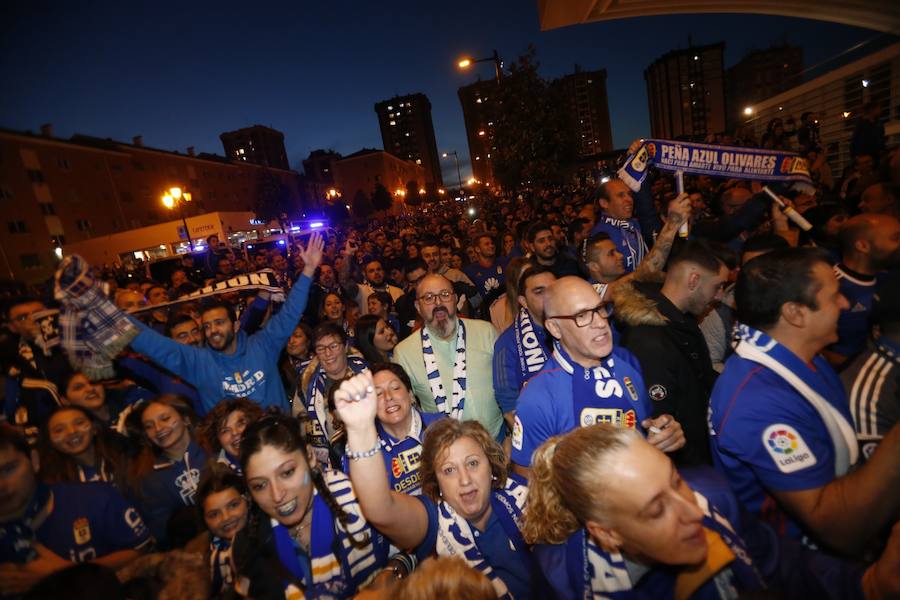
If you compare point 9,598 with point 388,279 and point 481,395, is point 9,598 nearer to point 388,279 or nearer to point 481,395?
point 481,395

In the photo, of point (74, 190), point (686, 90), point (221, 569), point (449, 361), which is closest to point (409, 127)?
point (686, 90)

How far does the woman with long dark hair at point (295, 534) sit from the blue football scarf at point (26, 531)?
137 centimetres

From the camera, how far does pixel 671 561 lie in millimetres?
1544

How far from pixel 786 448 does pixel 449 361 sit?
261 cm

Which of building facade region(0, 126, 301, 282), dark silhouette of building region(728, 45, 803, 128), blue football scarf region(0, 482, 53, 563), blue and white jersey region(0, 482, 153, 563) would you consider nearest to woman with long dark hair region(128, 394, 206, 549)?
blue and white jersey region(0, 482, 153, 563)

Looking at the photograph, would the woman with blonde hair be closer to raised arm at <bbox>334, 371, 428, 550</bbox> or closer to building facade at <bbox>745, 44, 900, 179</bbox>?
raised arm at <bbox>334, 371, 428, 550</bbox>

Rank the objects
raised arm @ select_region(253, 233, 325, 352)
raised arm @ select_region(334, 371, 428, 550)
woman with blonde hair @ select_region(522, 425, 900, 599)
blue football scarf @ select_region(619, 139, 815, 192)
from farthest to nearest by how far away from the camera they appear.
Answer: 1. blue football scarf @ select_region(619, 139, 815, 192)
2. raised arm @ select_region(253, 233, 325, 352)
3. raised arm @ select_region(334, 371, 428, 550)
4. woman with blonde hair @ select_region(522, 425, 900, 599)

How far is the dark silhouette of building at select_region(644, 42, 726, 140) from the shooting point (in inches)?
3553

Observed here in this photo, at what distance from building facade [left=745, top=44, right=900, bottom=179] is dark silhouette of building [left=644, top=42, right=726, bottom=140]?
3226 inches

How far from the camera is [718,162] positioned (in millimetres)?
5070

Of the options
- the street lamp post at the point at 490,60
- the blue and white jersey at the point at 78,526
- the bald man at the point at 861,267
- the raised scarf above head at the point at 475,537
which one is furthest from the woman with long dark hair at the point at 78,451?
the street lamp post at the point at 490,60

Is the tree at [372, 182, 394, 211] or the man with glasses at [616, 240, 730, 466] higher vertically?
the tree at [372, 182, 394, 211]

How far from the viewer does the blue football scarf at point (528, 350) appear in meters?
3.53

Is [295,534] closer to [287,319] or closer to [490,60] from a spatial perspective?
[287,319]
